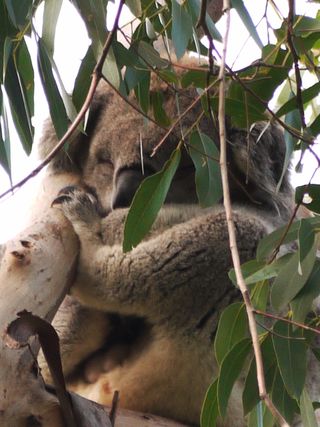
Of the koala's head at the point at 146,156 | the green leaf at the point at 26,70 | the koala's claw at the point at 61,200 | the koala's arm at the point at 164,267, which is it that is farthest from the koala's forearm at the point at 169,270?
the green leaf at the point at 26,70

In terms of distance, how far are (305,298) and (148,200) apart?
367 millimetres

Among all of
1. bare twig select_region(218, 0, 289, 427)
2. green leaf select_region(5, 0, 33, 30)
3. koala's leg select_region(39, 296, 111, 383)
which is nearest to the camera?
bare twig select_region(218, 0, 289, 427)

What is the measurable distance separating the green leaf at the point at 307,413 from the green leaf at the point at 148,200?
46 centimetres

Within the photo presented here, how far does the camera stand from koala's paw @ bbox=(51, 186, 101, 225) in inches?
92.4

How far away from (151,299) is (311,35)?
0.83m

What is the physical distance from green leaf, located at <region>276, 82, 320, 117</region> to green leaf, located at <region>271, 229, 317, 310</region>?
33cm

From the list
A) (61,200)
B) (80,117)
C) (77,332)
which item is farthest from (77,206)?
(80,117)

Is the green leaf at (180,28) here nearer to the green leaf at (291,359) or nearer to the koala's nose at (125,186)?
the green leaf at (291,359)

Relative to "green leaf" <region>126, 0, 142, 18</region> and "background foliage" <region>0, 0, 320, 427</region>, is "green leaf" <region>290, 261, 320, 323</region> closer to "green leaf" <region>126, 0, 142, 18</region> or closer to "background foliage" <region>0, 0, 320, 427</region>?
"background foliage" <region>0, 0, 320, 427</region>

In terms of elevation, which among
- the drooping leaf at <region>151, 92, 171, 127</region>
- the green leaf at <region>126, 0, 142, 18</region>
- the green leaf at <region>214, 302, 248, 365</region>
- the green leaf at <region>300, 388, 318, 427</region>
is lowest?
the green leaf at <region>300, 388, 318, 427</region>

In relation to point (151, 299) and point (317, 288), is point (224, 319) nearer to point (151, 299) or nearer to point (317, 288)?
point (317, 288)

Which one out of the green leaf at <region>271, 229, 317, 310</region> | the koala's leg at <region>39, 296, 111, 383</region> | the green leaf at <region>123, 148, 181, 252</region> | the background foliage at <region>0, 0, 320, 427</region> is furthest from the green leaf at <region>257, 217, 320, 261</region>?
the koala's leg at <region>39, 296, 111, 383</region>

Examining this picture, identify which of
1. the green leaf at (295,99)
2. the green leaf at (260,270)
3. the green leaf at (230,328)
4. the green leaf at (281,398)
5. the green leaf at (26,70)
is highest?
the green leaf at (26,70)

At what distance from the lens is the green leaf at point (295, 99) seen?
189 cm
